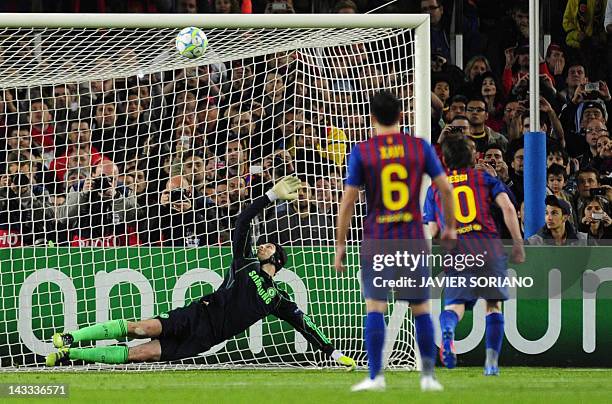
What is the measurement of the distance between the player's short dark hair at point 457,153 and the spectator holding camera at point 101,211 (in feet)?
10.0

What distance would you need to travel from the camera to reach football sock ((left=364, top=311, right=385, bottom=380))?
719 cm

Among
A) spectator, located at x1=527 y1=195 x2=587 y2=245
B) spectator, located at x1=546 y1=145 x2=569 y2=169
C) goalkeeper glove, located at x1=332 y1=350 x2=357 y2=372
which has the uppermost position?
spectator, located at x1=546 y1=145 x2=569 y2=169

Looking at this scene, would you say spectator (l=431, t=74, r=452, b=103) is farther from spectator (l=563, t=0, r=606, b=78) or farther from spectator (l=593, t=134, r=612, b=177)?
spectator (l=563, t=0, r=606, b=78)

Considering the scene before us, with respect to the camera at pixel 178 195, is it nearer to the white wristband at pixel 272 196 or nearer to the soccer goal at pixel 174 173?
the soccer goal at pixel 174 173

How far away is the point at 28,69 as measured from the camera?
10438 millimetres

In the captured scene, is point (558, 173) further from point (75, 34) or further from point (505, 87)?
point (75, 34)

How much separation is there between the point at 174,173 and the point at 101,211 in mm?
707

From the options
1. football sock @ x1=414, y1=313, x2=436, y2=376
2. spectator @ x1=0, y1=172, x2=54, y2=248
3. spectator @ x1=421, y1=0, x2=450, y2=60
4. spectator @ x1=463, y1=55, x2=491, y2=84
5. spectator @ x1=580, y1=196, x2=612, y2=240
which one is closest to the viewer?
football sock @ x1=414, y1=313, x2=436, y2=376

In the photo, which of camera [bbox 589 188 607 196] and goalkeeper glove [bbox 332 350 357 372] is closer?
goalkeeper glove [bbox 332 350 357 372]

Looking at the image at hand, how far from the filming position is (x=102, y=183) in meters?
10.9

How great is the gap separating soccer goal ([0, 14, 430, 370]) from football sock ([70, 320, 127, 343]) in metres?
0.68

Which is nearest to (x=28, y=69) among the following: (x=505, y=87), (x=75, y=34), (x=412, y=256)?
(x=75, y=34)

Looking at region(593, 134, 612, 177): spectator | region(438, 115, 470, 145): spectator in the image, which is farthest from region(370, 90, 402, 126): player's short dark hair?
region(593, 134, 612, 177): spectator

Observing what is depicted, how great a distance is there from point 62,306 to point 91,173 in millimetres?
1182
